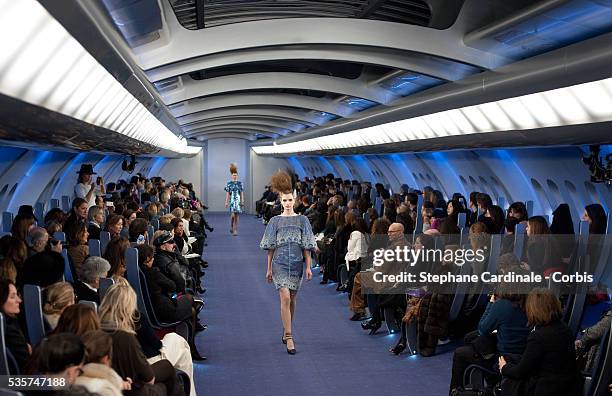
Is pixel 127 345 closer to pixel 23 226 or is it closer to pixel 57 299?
pixel 57 299

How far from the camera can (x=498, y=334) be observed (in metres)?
8.03

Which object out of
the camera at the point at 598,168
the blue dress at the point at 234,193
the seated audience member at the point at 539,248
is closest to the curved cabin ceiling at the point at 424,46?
the camera at the point at 598,168

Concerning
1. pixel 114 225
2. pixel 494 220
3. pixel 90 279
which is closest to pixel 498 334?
pixel 90 279

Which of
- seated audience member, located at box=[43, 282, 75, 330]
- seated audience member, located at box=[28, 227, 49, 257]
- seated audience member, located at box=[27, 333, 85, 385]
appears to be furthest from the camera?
seated audience member, located at box=[28, 227, 49, 257]

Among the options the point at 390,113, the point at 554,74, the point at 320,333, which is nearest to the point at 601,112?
the point at 554,74

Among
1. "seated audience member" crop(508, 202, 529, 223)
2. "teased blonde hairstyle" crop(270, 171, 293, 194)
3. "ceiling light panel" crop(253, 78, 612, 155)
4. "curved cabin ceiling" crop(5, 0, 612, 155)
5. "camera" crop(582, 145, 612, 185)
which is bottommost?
"seated audience member" crop(508, 202, 529, 223)

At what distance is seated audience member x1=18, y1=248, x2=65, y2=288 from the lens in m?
7.59

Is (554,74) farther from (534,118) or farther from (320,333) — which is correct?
(320,333)

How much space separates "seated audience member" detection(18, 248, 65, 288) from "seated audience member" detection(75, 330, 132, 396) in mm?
2552

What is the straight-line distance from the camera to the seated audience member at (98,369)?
4.82 m

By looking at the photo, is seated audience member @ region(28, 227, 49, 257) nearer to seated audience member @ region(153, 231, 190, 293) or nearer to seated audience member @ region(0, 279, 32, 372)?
seated audience member @ region(153, 231, 190, 293)

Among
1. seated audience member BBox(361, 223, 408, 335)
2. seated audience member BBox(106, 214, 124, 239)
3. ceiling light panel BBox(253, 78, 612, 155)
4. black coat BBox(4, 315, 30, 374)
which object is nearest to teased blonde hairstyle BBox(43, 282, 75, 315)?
black coat BBox(4, 315, 30, 374)

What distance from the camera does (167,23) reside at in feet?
36.8

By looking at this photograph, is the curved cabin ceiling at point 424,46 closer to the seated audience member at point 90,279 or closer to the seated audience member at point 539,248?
the seated audience member at point 539,248
